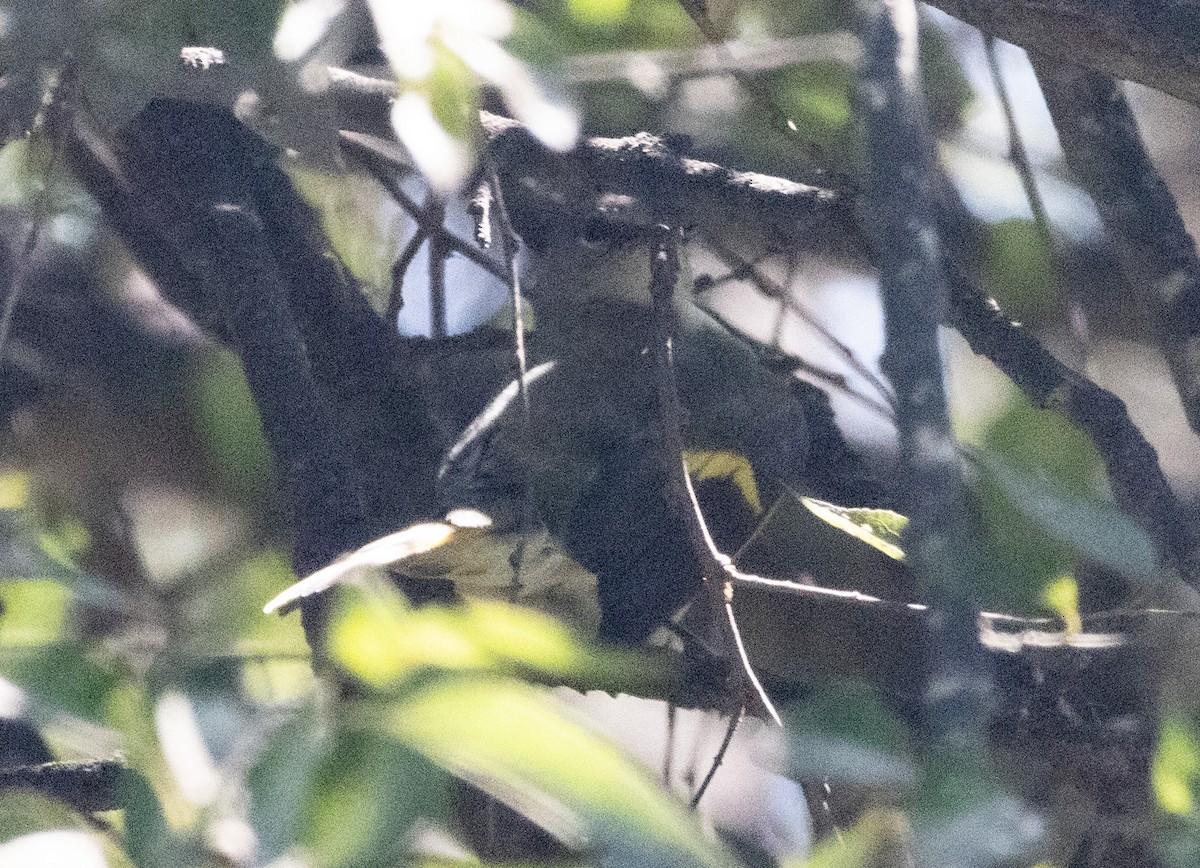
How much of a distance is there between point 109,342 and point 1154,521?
1.17 metres

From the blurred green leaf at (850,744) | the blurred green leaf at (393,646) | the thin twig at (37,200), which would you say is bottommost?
the blurred green leaf at (850,744)

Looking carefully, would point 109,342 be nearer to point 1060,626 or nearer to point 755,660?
point 755,660

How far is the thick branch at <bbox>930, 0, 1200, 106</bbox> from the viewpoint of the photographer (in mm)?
904

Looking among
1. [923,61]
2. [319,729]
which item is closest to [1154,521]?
[923,61]

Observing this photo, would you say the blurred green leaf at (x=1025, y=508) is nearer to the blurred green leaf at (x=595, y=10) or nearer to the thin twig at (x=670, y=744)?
the thin twig at (x=670, y=744)

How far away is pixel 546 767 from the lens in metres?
0.44

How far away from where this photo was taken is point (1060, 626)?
0.95 metres

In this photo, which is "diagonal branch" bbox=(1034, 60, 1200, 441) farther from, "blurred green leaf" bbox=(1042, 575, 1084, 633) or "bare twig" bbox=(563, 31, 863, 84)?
"blurred green leaf" bbox=(1042, 575, 1084, 633)

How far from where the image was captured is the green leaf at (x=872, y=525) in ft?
2.77

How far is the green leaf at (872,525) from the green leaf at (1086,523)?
4.7 inches

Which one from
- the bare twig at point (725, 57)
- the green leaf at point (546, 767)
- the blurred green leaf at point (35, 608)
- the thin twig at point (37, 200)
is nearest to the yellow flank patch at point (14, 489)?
the thin twig at point (37, 200)

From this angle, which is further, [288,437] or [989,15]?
[288,437]

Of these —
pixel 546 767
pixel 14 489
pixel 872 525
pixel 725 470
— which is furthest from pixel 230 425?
pixel 546 767

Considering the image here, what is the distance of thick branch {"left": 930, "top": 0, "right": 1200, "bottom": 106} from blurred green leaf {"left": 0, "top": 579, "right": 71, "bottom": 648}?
80cm
